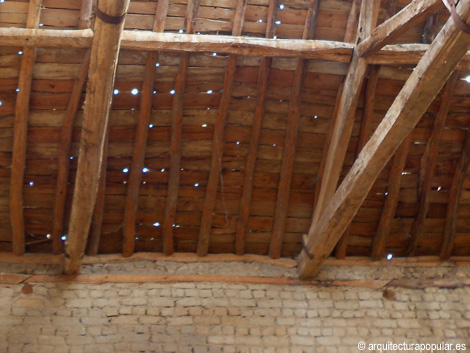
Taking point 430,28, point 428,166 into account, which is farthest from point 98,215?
point 430,28

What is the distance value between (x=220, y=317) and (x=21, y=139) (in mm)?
2039

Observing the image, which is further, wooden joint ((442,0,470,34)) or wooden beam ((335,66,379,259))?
wooden beam ((335,66,379,259))

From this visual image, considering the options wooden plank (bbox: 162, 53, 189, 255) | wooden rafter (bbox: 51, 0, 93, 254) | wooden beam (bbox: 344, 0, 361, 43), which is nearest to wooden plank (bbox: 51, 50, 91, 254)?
wooden rafter (bbox: 51, 0, 93, 254)

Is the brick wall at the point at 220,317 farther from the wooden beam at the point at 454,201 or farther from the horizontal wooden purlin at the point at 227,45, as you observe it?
the horizontal wooden purlin at the point at 227,45

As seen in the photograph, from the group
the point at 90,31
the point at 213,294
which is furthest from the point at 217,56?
the point at 213,294

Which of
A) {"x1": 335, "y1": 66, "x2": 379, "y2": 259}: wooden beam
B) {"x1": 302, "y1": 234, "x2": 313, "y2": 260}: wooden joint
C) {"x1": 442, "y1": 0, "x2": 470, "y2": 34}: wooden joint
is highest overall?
{"x1": 335, "y1": 66, "x2": 379, "y2": 259}: wooden beam

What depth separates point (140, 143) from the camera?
4.18 m

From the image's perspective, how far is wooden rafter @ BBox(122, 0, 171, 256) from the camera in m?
3.79

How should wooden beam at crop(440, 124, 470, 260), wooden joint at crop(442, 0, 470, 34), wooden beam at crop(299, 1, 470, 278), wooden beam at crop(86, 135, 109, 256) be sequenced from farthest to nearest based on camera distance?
1. wooden beam at crop(440, 124, 470, 260)
2. wooden beam at crop(86, 135, 109, 256)
3. wooden beam at crop(299, 1, 470, 278)
4. wooden joint at crop(442, 0, 470, 34)

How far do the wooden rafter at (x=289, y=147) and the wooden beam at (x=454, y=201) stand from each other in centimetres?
145

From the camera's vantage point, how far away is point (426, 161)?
4582 mm

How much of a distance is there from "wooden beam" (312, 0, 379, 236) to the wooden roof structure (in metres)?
0.01

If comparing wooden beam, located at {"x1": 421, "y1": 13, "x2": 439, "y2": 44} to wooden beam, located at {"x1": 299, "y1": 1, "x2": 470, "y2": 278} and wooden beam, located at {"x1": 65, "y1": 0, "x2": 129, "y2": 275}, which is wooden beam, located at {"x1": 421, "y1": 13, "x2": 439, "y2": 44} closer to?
wooden beam, located at {"x1": 299, "y1": 1, "x2": 470, "y2": 278}

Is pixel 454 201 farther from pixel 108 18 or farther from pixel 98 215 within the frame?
pixel 108 18
